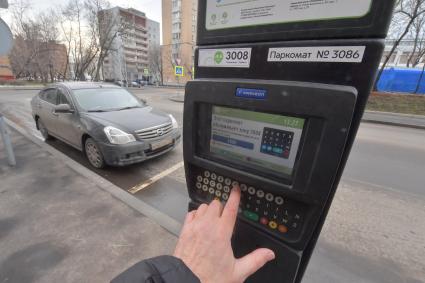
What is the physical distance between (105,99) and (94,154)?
1217 millimetres

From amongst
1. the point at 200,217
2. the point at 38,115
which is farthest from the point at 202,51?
the point at 38,115

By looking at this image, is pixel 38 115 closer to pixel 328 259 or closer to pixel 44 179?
pixel 44 179

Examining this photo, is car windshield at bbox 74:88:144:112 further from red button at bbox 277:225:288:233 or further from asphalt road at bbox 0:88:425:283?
red button at bbox 277:225:288:233

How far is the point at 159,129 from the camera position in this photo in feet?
13.1

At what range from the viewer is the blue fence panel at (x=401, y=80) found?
1614cm

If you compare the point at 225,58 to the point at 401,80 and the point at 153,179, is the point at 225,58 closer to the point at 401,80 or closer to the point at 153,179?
the point at 153,179

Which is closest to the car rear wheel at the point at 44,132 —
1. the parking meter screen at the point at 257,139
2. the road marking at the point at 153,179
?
the road marking at the point at 153,179

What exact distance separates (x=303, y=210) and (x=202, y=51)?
29.4 inches

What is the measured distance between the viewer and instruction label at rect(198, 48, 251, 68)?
0.83m

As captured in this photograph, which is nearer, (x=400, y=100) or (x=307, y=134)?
(x=307, y=134)

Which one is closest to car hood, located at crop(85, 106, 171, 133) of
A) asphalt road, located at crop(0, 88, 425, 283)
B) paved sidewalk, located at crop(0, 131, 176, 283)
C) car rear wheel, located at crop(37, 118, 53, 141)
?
asphalt road, located at crop(0, 88, 425, 283)

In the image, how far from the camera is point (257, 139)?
87 centimetres

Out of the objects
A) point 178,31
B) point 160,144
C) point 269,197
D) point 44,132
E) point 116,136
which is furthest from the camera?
point 178,31

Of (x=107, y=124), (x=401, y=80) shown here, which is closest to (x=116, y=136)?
(x=107, y=124)
